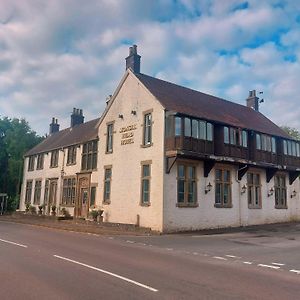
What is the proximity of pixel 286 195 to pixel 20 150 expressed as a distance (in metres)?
37.3

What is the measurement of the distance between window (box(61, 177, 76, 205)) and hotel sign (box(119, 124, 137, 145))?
932 cm

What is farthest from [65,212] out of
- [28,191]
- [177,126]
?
[177,126]

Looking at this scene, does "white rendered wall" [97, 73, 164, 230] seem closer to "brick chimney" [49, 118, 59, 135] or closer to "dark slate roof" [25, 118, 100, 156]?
"dark slate roof" [25, 118, 100, 156]

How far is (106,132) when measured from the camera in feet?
99.3

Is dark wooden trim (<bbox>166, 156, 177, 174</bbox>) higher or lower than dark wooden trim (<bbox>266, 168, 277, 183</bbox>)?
lower

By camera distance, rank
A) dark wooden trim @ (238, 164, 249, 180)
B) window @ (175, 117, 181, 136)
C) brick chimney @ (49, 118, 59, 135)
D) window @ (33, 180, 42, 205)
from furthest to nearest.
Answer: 1. brick chimney @ (49, 118, 59, 135)
2. window @ (33, 180, 42, 205)
3. dark wooden trim @ (238, 164, 249, 180)
4. window @ (175, 117, 181, 136)

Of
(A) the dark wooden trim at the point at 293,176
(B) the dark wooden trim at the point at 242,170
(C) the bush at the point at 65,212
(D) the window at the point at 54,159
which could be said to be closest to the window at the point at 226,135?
(B) the dark wooden trim at the point at 242,170

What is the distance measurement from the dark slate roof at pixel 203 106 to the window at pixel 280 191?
3653 mm

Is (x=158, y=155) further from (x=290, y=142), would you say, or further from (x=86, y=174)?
(x=290, y=142)

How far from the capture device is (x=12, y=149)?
5338cm

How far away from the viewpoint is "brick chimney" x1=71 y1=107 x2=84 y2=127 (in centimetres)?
4431

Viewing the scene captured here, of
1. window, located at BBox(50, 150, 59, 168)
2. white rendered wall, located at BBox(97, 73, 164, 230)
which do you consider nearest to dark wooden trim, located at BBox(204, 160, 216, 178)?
white rendered wall, located at BBox(97, 73, 164, 230)

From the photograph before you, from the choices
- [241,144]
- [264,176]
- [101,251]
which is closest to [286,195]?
[264,176]

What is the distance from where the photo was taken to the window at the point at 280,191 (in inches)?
1220
